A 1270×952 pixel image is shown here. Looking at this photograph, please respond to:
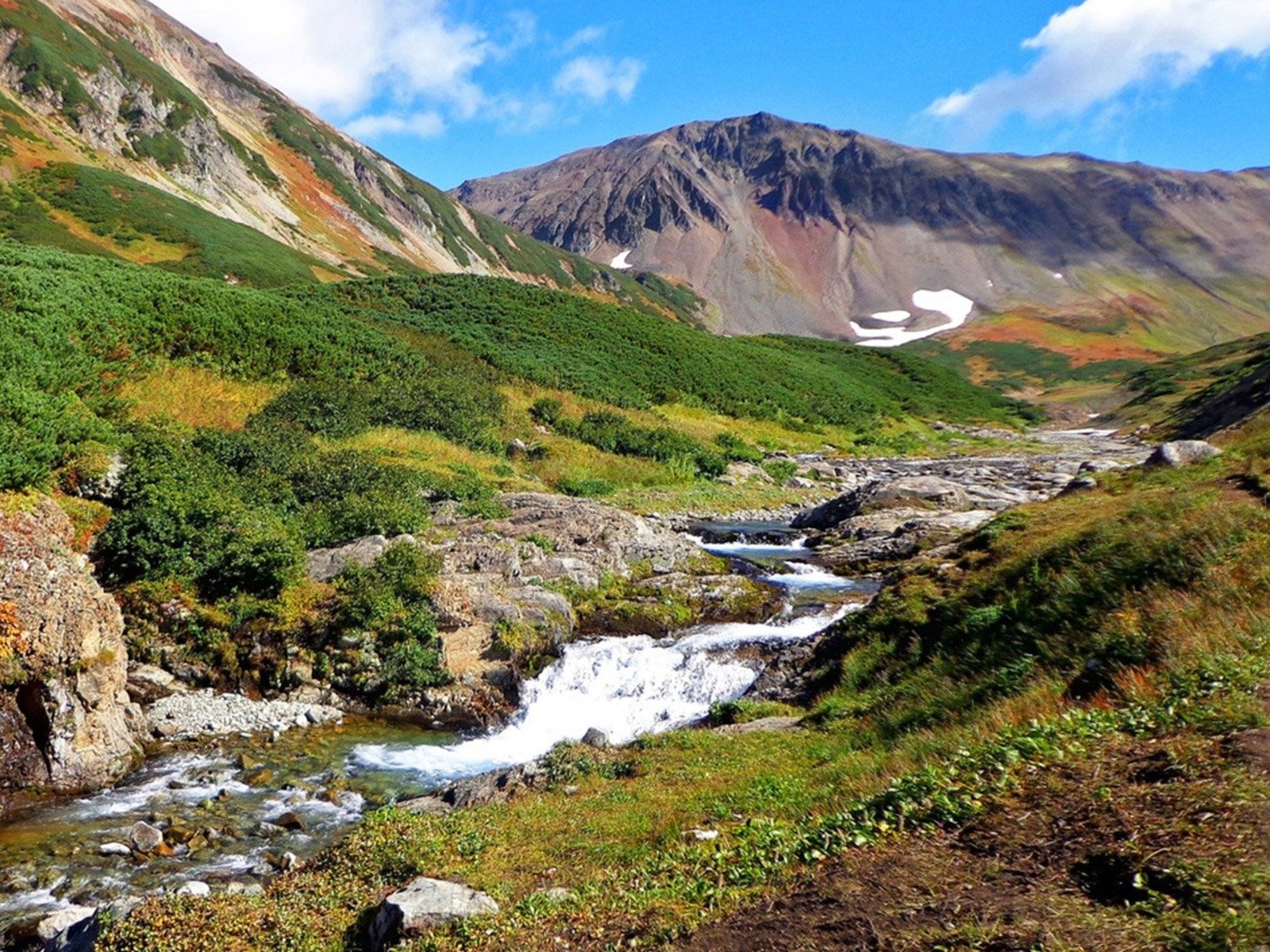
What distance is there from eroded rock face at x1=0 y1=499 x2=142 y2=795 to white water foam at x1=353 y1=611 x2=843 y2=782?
4280 millimetres

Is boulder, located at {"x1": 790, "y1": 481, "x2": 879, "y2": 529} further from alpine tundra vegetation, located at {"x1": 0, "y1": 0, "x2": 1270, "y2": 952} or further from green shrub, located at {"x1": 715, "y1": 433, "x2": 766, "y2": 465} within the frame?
green shrub, located at {"x1": 715, "y1": 433, "x2": 766, "y2": 465}

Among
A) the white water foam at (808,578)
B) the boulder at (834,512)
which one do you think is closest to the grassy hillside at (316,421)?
the boulder at (834,512)

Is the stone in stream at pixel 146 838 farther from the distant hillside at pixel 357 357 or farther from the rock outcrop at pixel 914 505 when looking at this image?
the rock outcrop at pixel 914 505

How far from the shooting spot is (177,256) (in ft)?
229

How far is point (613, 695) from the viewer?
17.5 metres

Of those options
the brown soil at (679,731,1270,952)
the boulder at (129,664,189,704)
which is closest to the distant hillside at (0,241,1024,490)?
the boulder at (129,664,189,704)

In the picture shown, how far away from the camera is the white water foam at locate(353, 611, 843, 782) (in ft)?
48.8

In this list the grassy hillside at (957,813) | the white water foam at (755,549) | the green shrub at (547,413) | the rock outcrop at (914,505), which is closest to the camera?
the grassy hillside at (957,813)

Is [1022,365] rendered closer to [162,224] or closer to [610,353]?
[610,353]

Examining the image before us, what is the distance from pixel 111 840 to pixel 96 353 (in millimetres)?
24516

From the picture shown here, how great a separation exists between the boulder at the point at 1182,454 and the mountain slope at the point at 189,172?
7115 centimetres

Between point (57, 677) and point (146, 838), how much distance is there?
3.87 metres

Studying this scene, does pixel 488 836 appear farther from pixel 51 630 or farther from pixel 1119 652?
pixel 51 630

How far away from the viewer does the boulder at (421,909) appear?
267 inches
